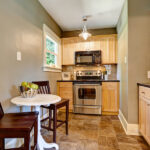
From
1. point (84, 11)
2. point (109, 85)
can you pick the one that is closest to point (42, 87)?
point (109, 85)

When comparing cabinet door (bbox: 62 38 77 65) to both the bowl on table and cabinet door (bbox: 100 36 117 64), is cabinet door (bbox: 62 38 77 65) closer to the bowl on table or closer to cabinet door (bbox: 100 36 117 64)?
cabinet door (bbox: 100 36 117 64)

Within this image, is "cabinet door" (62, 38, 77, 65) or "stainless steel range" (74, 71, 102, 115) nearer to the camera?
"stainless steel range" (74, 71, 102, 115)

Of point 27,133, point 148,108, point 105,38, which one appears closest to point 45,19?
point 105,38

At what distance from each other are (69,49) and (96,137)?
2657 millimetres

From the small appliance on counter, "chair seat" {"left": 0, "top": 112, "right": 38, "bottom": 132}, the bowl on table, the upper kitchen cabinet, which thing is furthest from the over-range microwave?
"chair seat" {"left": 0, "top": 112, "right": 38, "bottom": 132}

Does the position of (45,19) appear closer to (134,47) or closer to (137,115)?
(134,47)

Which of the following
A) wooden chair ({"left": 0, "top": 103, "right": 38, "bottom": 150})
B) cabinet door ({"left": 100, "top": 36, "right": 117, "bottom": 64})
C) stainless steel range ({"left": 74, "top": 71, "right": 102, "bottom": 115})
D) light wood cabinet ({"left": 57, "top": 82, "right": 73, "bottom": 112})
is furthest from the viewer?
cabinet door ({"left": 100, "top": 36, "right": 117, "bottom": 64})

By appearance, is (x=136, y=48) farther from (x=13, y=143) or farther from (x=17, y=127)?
(x=13, y=143)

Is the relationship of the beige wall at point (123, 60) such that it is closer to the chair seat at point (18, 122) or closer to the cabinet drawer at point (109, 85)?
the cabinet drawer at point (109, 85)

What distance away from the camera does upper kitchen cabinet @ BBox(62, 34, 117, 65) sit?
3.40m

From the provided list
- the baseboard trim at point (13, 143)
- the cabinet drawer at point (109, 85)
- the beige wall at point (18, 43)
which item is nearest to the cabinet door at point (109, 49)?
the cabinet drawer at point (109, 85)

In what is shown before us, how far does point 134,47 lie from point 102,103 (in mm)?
1683

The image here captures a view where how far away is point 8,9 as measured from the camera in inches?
61.5

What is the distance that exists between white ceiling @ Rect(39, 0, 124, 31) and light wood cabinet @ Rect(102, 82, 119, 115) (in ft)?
5.79
